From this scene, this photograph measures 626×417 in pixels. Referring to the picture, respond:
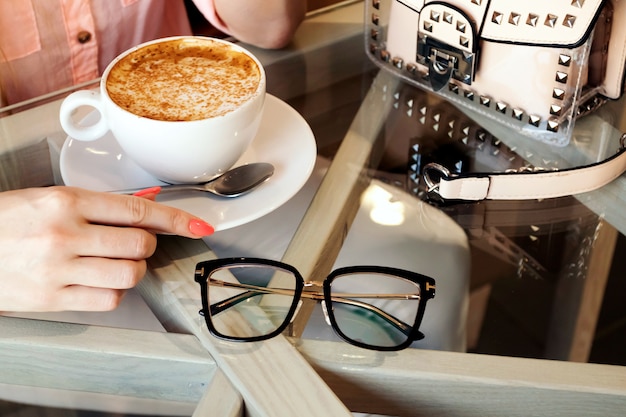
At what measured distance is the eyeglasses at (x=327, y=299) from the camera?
56 cm

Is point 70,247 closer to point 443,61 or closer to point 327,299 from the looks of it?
point 327,299

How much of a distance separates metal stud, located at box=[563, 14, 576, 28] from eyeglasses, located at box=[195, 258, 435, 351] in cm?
29

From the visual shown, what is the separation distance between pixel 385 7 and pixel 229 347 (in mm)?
465

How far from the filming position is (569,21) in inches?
26.8

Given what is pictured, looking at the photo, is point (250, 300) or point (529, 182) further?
point (529, 182)

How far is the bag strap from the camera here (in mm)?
718

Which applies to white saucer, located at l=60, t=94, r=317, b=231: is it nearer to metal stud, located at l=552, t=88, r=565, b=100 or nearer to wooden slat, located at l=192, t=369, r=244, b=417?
wooden slat, located at l=192, t=369, r=244, b=417

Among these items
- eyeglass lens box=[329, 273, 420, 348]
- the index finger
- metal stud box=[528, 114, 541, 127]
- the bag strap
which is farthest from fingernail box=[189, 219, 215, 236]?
metal stud box=[528, 114, 541, 127]

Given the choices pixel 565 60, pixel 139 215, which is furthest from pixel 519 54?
pixel 139 215

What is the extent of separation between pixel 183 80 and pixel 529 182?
35 centimetres

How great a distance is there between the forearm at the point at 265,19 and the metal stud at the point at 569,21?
1.07ft

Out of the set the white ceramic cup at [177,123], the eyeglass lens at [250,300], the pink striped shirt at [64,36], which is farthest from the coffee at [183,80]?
the pink striped shirt at [64,36]

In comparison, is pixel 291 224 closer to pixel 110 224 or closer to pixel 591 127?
pixel 110 224

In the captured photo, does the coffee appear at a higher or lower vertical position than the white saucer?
higher
